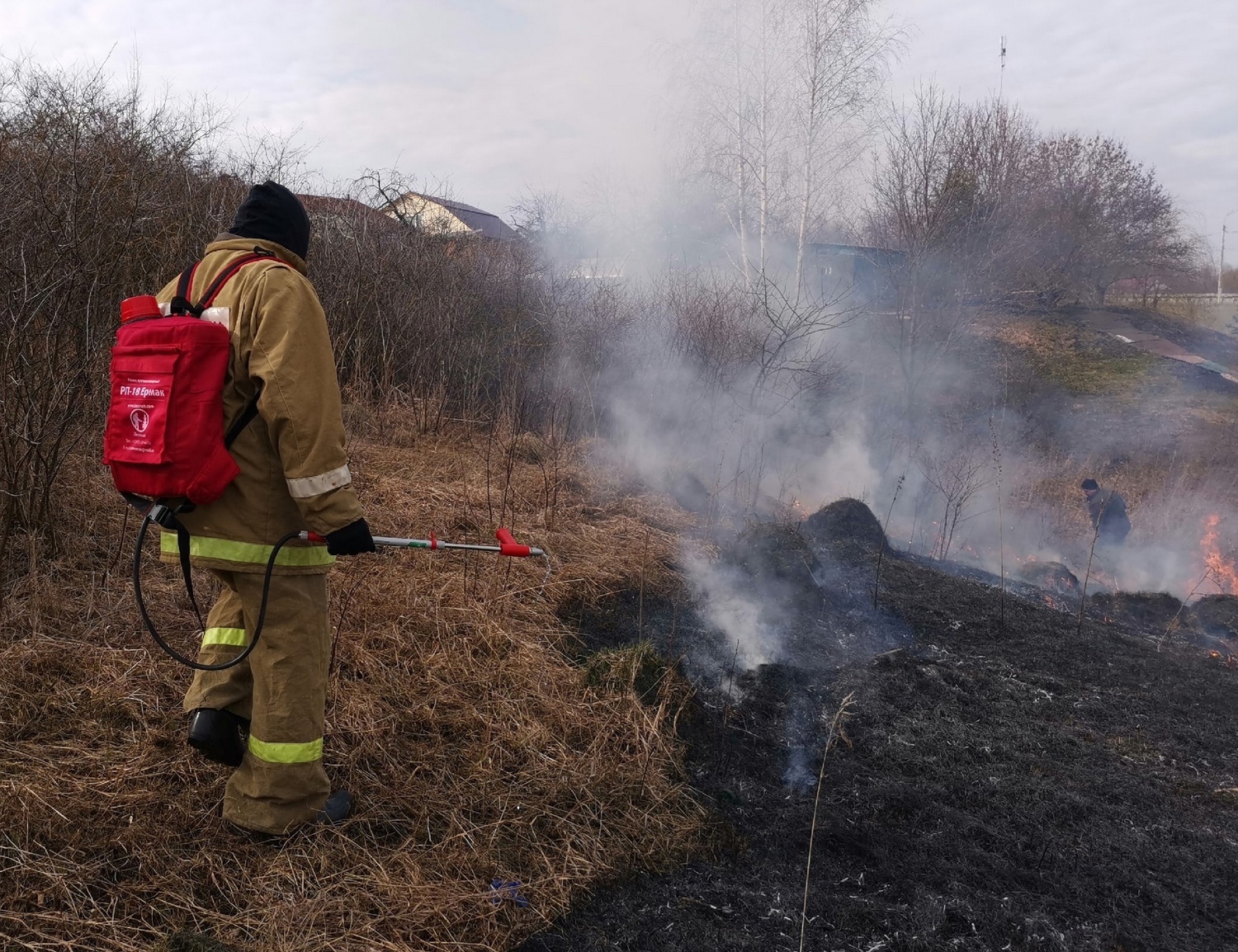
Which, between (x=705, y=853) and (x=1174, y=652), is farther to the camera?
(x=1174, y=652)

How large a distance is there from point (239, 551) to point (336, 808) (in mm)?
983

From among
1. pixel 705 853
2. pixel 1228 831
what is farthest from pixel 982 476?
pixel 705 853

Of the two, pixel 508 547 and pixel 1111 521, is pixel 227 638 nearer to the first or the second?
pixel 508 547

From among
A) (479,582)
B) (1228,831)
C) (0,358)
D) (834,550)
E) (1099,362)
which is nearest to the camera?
(1228,831)

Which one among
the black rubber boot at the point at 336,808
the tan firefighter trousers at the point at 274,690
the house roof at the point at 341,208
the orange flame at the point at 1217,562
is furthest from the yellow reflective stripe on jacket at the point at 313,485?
the orange flame at the point at 1217,562

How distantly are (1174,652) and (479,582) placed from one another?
511 centimetres

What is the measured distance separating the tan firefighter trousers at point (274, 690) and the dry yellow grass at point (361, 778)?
14 cm

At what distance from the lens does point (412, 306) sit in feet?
27.5

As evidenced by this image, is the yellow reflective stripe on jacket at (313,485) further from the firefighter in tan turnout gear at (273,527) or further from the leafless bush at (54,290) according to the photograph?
the leafless bush at (54,290)

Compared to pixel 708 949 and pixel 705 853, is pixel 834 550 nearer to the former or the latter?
pixel 705 853

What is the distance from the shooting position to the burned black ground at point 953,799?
2.56 meters

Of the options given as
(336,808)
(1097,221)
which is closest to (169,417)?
(336,808)

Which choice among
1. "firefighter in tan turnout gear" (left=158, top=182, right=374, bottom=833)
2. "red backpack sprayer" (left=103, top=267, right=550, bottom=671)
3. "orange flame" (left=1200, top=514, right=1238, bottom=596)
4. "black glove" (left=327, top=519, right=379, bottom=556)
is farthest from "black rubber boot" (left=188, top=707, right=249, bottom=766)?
"orange flame" (left=1200, top=514, right=1238, bottom=596)

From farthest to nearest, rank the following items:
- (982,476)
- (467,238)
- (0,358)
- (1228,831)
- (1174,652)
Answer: (982,476) → (467,238) → (1174,652) → (0,358) → (1228,831)
